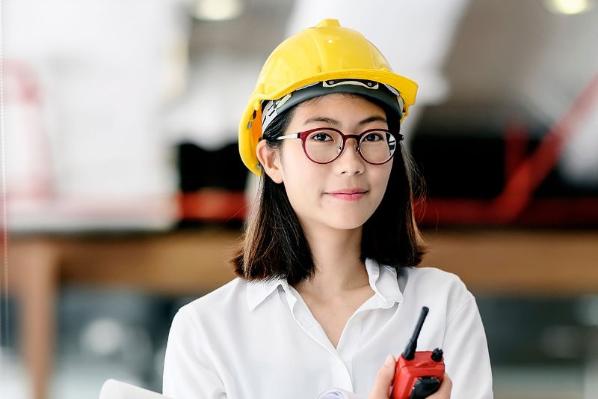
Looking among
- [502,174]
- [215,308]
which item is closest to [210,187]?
[502,174]

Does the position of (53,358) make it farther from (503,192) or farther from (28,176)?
(503,192)

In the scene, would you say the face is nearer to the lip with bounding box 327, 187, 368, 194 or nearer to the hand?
the lip with bounding box 327, 187, 368, 194

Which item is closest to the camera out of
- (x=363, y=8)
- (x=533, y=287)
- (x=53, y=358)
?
(x=363, y=8)

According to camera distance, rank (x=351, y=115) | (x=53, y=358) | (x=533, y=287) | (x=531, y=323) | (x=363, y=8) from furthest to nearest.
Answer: (x=531, y=323), (x=53, y=358), (x=533, y=287), (x=363, y=8), (x=351, y=115)

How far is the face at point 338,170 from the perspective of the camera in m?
1.49

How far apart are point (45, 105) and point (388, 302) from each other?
245 centimetres

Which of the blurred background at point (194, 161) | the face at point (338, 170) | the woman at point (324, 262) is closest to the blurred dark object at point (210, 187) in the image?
the blurred background at point (194, 161)

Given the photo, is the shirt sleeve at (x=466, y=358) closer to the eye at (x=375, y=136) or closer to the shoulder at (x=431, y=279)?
the shoulder at (x=431, y=279)

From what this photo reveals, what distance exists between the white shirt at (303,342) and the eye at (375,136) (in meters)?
0.22

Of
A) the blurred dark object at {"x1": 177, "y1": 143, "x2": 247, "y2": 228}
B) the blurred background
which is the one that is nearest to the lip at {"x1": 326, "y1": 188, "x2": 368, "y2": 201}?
the blurred background

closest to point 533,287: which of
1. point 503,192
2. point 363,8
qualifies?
point 503,192

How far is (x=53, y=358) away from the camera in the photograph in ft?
11.9

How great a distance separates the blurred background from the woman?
5.96 feet

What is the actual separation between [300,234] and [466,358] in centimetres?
32
